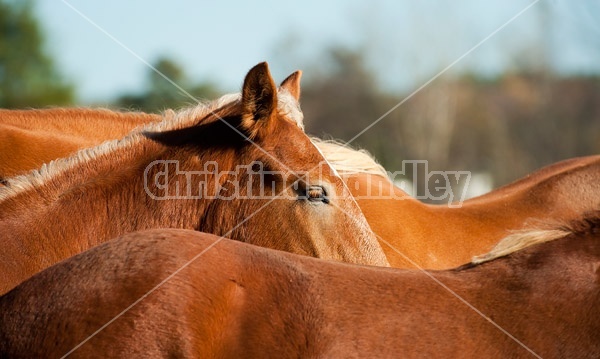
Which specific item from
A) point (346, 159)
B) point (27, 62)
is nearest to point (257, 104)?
point (346, 159)

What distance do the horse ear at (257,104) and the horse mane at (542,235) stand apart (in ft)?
5.19

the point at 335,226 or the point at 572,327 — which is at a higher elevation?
the point at 335,226

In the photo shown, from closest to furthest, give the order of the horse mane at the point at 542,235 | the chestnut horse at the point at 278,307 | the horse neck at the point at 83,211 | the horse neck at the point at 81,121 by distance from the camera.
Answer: the chestnut horse at the point at 278,307 → the horse mane at the point at 542,235 → the horse neck at the point at 83,211 → the horse neck at the point at 81,121

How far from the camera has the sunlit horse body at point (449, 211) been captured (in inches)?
222

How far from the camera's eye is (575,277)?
10.2 ft

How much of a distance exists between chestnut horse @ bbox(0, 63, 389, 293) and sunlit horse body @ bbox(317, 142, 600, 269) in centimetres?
109

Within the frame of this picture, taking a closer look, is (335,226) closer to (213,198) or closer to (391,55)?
(213,198)

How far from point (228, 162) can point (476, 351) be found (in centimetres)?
194

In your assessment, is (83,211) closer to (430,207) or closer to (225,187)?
(225,187)

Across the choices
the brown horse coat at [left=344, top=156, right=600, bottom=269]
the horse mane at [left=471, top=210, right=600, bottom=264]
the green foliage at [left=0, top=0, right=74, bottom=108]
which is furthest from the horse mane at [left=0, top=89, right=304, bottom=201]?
the green foliage at [left=0, top=0, right=74, bottom=108]

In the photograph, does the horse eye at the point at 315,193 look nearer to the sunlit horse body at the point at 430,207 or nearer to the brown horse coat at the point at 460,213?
the sunlit horse body at the point at 430,207

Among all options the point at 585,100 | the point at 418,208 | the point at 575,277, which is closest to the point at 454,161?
the point at 585,100

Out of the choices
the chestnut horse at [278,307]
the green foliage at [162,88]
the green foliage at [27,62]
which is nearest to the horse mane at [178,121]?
the chestnut horse at [278,307]

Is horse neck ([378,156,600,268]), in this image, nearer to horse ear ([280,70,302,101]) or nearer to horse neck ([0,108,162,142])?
horse ear ([280,70,302,101])
